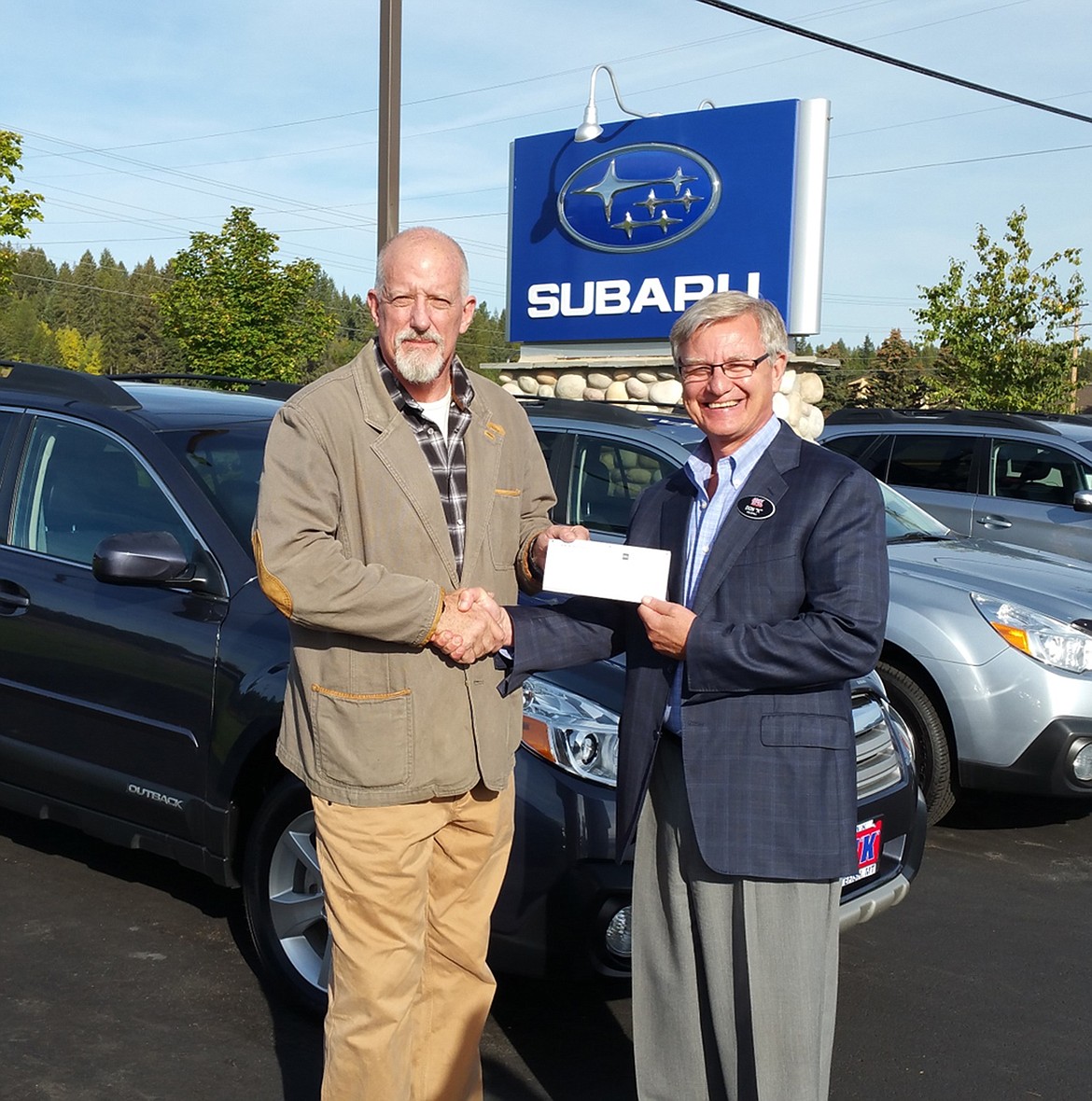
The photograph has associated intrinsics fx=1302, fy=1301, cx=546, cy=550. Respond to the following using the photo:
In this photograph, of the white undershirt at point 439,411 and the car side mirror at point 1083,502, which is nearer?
the white undershirt at point 439,411

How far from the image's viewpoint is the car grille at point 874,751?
3.75 meters

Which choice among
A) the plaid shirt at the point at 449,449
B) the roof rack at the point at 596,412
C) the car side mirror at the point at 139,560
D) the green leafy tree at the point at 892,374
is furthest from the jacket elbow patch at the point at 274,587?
the green leafy tree at the point at 892,374

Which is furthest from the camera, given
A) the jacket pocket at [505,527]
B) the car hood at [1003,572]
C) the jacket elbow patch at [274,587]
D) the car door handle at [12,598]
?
the car hood at [1003,572]

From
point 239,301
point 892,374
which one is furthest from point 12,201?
point 892,374

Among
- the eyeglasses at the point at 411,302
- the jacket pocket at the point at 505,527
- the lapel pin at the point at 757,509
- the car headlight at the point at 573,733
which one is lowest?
the car headlight at the point at 573,733

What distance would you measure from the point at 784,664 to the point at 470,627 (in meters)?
0.64

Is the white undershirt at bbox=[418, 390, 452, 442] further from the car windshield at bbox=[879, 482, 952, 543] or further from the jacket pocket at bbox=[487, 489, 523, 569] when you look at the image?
the car windshield at bbox=[879, 482, 952, 543]

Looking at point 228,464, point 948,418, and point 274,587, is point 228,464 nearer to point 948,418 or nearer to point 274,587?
point 274,587

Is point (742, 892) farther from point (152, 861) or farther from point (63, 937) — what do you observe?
point (152, 861)

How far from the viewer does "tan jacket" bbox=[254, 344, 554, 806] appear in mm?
2521

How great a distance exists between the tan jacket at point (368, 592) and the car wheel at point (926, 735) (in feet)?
9.77

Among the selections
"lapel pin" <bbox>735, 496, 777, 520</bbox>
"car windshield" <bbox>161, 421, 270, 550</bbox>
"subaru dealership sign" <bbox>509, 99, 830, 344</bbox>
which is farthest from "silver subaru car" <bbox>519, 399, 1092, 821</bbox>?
"subaru dealership sign" <bbox>509, 99, 830, 344</bbox>

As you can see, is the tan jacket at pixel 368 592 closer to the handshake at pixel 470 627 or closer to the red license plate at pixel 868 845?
the handshake at pixel 470 627

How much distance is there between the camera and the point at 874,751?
383cm
